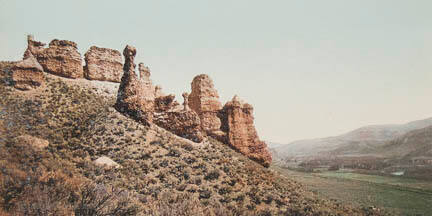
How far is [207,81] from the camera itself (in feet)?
92.9

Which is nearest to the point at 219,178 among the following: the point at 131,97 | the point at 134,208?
the point at 134,208

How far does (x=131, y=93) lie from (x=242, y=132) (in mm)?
15656

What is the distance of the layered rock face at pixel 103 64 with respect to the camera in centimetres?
2190

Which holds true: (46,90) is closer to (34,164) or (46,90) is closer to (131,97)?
(131,97)

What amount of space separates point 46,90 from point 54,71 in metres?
3.52

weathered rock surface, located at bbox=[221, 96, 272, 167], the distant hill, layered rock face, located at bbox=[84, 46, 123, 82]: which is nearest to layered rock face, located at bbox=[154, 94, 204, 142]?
weathered rock surface, located at bbox=[221, 96, 272, 167]

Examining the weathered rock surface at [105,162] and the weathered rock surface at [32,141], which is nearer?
the weathered rock surface at [32,141]

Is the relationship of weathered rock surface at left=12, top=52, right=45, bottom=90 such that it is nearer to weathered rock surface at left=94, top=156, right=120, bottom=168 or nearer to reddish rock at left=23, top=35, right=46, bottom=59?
reddish rock at left=23, top=35, right=46, bottom=59

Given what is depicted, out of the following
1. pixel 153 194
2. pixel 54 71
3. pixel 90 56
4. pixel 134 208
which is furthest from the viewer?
pixel 90 56

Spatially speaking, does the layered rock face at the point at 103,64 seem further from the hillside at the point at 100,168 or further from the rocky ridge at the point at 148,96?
the hillside at the point at 100,168

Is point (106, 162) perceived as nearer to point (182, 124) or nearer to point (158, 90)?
point (182, 124)

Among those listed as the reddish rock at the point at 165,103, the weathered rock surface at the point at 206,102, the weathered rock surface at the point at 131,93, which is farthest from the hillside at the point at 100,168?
the weathered rock surface at the point at 206,102

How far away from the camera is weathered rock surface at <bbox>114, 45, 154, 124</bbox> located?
1711 cm

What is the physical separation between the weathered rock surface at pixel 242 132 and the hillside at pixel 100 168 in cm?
707
